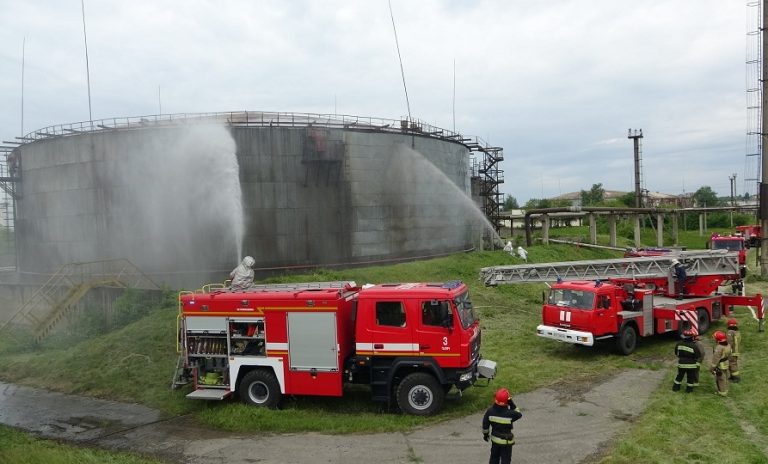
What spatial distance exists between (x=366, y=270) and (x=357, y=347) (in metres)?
17.3

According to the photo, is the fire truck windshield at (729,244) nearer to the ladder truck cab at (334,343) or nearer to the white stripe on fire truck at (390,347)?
the ladder truck cab at (334,343)

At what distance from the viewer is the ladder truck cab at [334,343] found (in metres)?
10.3

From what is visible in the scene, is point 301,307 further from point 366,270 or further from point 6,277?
point 6,277

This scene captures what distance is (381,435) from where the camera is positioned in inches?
380

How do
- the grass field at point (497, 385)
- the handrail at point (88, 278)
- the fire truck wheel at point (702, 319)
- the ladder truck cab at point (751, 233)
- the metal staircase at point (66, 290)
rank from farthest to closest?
the ladder truck cab at point (751, 233) < the handrail at point (88, 278) < the metal staircase at point (66, 290) < the fire truck wheel at point (702, 319) < the grass field at point (497, 385)

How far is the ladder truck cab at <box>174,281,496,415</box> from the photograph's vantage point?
33.8ft

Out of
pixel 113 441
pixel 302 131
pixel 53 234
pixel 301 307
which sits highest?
pixel 302 131

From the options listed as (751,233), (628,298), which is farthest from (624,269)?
(751,233)

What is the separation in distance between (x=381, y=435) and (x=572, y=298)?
7.93 m

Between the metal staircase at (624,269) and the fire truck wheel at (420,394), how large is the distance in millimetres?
9105

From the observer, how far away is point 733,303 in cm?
1769

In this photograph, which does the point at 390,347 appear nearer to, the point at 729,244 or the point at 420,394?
the point at 420,394

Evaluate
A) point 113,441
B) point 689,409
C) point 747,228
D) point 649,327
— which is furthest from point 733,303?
point 747,228

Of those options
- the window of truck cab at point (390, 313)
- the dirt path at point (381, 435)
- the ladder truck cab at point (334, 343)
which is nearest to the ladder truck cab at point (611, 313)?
the dirt path at point (381, 435)
